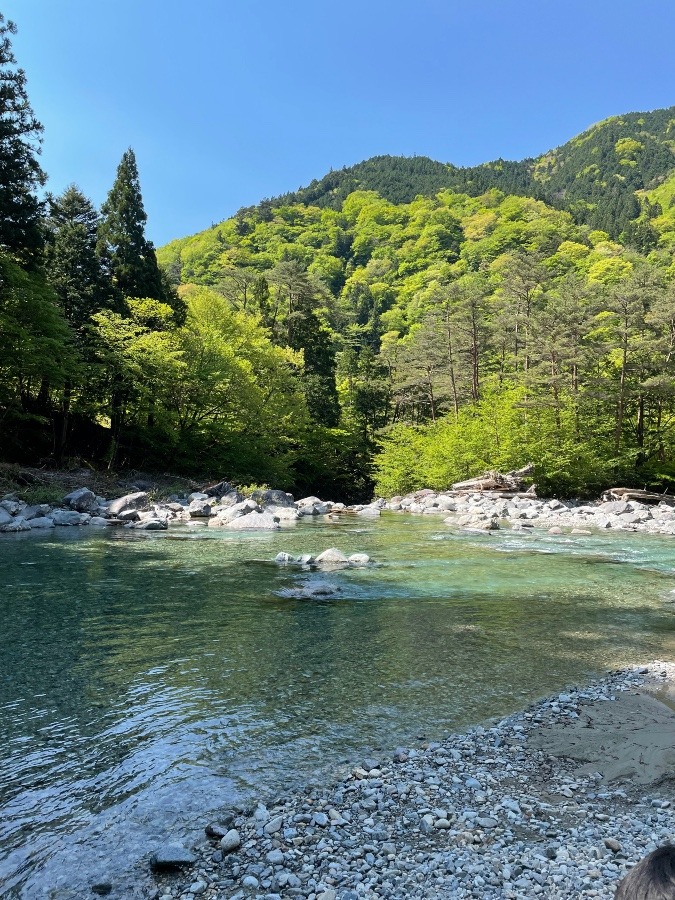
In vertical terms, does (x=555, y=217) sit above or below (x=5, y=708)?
above

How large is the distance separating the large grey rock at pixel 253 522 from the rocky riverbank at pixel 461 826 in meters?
14.4

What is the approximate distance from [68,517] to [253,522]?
572 centimetres

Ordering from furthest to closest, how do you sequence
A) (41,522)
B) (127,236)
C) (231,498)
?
1. (127,236)
2. (231,498)
3. (41,522)

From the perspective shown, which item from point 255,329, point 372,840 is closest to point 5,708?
point 372,840

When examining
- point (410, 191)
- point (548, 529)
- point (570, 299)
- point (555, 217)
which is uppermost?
point (410, 191)

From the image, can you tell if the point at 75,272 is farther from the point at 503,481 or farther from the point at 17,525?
the point at 503,481

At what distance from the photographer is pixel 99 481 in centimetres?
2355

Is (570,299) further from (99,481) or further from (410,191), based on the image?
(410,191)

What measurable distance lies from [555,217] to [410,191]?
45779mm

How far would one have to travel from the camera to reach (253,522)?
18.7m

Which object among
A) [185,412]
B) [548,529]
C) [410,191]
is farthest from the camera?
[410,191]

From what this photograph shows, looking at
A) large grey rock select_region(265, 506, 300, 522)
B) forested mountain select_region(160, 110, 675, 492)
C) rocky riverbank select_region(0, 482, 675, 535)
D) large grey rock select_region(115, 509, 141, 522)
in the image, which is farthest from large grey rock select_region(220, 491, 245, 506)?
forested mountain select_region(160, 110, 675, 492)

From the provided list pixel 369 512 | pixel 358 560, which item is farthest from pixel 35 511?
pixel 369 512

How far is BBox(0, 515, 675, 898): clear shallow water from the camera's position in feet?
11.8
